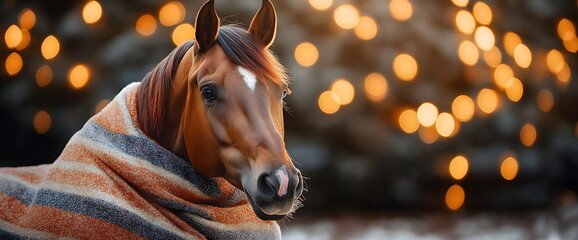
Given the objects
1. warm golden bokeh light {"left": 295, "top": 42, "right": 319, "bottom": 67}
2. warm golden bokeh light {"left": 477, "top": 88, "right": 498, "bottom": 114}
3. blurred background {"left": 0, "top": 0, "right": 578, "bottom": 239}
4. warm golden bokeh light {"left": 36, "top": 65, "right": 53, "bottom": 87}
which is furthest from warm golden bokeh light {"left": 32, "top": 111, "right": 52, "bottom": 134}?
warm golden bokeh light {"left": 477, "top": 88, "right": 498, "bottom": 114}

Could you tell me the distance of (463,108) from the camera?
2605mm

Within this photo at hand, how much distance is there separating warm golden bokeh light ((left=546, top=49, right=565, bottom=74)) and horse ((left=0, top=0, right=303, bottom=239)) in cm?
206

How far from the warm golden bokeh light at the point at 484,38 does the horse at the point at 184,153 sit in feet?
5.58

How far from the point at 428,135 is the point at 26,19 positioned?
5.10 ft

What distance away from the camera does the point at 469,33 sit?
257cm

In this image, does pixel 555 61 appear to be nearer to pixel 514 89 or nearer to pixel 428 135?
pixel 514 89

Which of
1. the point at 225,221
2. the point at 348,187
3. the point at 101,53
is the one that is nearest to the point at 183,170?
the point at 225,221

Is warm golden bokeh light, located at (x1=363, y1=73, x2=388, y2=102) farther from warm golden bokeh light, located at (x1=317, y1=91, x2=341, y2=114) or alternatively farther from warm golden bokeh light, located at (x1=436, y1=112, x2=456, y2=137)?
warm golden bokeh light, located at (x1=436, y1=112, x2=456, y2=137)

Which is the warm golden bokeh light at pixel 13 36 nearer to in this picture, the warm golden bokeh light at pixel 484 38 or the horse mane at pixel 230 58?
the horse mane at pixel 230 58

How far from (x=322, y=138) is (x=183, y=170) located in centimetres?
148

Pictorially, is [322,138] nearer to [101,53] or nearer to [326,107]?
[326,107]

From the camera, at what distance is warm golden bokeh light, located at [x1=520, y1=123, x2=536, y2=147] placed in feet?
8.87

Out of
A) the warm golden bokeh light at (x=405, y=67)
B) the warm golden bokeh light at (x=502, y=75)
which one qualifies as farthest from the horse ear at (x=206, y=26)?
the warm golden bokeh light at (x=502, y=75)

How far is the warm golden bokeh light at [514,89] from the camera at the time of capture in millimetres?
2631
